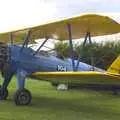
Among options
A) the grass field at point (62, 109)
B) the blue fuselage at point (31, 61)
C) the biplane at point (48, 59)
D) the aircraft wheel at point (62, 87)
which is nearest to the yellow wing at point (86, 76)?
the biplane at point (48, 59)

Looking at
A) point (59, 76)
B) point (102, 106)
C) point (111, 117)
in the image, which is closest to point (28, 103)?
point (59, 76)

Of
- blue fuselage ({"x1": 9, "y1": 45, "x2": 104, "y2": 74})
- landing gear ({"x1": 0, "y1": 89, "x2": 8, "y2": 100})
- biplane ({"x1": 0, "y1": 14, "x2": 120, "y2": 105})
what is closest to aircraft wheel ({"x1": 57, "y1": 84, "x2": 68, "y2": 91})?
biplane ({"x1": 0, "y1": 14, "x2": 120, "y2": 105})

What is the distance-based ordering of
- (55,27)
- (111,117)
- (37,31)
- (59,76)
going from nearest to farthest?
(111,117)
(59,76)
(55,27)
(37,31)

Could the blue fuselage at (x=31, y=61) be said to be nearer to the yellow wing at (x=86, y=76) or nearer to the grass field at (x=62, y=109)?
the yellow wing at (x=86, y=76)

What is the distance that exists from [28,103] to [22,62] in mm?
1236

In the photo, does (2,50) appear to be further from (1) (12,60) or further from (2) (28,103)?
(2) (28,103)

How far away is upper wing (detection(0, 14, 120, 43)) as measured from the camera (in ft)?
31.7

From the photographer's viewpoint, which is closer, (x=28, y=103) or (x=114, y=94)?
(x=28, y=103)

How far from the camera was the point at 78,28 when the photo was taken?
11.5 metres

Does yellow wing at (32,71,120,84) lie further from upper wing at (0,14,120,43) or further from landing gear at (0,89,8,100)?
landing gear at (0,89,8,100)

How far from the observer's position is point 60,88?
50.9ft

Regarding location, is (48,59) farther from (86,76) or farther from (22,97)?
(86,76)

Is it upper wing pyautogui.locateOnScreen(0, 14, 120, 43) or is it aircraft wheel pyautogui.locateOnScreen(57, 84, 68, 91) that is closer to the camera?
upper wing pyautogui.locateOnScreen(0, 14, 120, 43)

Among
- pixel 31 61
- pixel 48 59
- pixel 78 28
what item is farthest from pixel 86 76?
pixel 48 59
